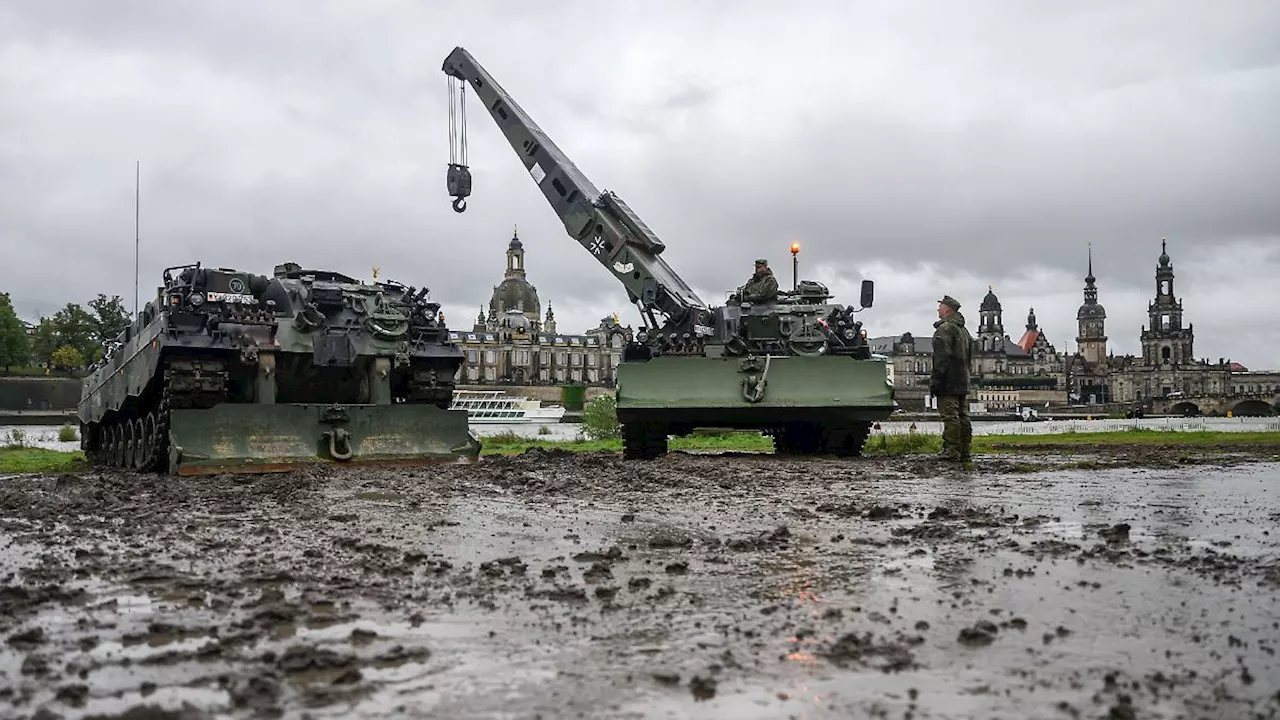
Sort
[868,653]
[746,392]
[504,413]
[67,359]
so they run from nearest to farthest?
[868,653], [746,392], [504,413], [67,359]

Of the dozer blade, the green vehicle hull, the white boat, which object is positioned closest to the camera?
the dozer blade

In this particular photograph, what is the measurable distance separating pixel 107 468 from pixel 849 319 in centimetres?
1035

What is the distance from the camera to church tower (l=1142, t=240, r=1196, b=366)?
6875 inches

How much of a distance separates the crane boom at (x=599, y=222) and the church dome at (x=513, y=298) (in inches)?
5660

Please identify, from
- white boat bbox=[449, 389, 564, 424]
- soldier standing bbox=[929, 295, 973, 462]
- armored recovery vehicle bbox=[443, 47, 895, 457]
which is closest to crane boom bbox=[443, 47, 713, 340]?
armored recovery vehicle bbox=[443, 47, 895, 457]

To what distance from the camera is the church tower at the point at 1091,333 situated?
187 metres

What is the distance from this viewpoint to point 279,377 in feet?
47.8

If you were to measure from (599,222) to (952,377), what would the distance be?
6.95 meters

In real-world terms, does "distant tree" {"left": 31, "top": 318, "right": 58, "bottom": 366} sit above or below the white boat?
above

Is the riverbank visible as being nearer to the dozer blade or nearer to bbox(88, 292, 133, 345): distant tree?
the dozer blade

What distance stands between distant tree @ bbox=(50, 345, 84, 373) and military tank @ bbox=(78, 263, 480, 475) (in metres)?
99.1

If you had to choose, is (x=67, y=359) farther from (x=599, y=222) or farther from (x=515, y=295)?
(x=599, y=222)

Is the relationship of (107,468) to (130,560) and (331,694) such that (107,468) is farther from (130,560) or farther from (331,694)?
(331,694)

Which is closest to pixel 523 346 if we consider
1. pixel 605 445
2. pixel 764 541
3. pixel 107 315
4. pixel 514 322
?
pixel 514 322
